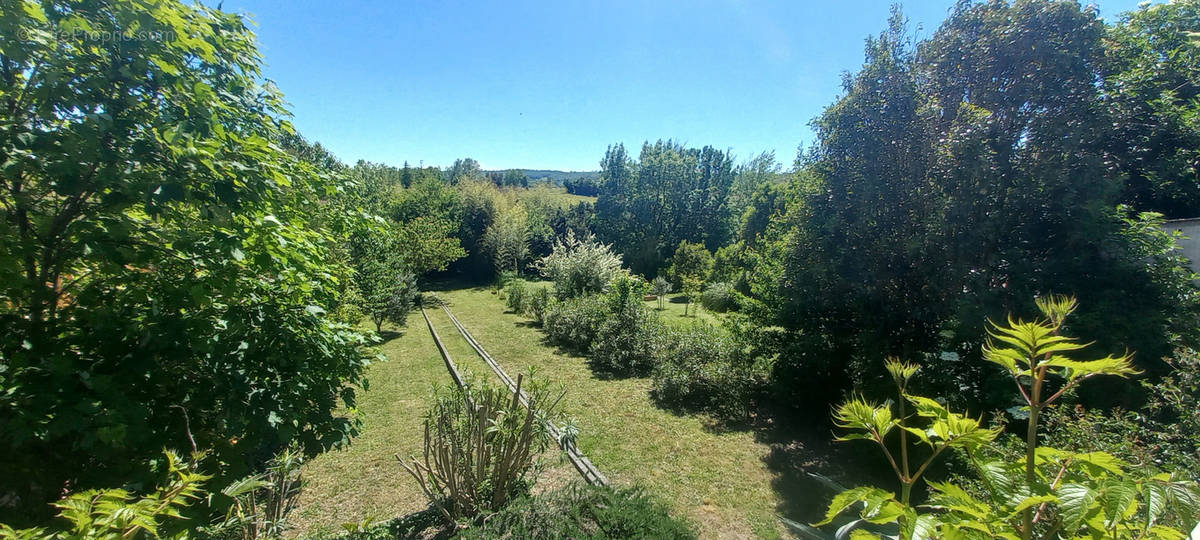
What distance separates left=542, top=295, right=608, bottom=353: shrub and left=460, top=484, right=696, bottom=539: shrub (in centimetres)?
730

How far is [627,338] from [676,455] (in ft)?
15.1

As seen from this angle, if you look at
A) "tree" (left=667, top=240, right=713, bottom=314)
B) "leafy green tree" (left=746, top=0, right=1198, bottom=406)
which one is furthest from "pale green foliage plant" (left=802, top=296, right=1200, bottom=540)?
"tree" (left=667, top=240, right=713, bottom=314)

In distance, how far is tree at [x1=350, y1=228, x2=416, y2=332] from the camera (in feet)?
42.9

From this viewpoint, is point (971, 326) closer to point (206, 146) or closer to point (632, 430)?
point (632, 430)

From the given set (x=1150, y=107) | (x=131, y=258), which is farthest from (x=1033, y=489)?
(x=1150, y=107)

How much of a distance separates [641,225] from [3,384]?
3598 centimetres

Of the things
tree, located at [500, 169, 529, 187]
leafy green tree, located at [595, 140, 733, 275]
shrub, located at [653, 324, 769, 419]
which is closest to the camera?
shrub, located at [653, 324, 769, 419]

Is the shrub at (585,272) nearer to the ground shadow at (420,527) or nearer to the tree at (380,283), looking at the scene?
the tree at (380,283)

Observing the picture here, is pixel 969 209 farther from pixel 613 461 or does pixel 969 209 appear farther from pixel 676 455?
pixel 613 461

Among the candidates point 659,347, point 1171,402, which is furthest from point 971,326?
point 659,347

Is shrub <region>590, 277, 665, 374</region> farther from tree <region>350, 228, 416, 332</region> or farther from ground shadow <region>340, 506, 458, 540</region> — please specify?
ground shadow <region>340, 506, 458, 540</region>

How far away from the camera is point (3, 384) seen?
7.13ft

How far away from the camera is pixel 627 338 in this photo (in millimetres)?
10695

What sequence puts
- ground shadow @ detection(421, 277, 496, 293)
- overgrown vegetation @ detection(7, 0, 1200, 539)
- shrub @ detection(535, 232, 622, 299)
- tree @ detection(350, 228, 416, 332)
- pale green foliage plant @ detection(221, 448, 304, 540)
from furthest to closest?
ground shadow @ detection(421, 277, 496, 293) → shrub @ detection(535, 232, 622, 299) → tree @ detection(350, 228, 416, 332) → pale green foliage plant @ detection(221, 448, 304, 540) → overgrown vegetation @ detection(7, 0, 1200, 539)
